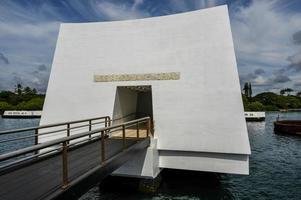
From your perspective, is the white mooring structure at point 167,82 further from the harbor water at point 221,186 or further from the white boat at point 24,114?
the white boat at point 24,114

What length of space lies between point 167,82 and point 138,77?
1088 mm

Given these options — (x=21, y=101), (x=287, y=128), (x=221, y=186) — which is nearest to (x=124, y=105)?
(x=221, y=186)

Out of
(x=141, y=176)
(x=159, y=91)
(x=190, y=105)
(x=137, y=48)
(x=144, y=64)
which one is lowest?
(x=141, y=176)

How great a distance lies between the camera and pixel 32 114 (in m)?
38.2

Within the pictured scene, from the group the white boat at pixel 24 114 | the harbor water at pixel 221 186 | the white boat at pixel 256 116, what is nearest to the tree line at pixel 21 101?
the white boat at pixel 24 114

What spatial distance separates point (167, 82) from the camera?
800cm

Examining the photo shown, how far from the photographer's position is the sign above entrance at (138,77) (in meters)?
7.97

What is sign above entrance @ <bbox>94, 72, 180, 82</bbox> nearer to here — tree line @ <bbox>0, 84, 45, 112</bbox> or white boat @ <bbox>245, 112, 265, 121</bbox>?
white boat @ <bbox>245, 112, 265, 121</bbox>

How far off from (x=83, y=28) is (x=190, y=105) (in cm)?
507

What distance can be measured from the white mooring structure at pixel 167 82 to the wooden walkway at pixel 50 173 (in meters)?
2.17

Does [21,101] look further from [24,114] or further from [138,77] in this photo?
[138,77]

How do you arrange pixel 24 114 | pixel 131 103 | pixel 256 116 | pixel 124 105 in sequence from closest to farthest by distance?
pixel 124 105, pixel 131 103, pixel 256 116, pixel 24 114

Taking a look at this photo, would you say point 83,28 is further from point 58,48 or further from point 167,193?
point 167,193

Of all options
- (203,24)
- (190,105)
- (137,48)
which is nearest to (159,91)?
(190,105)
